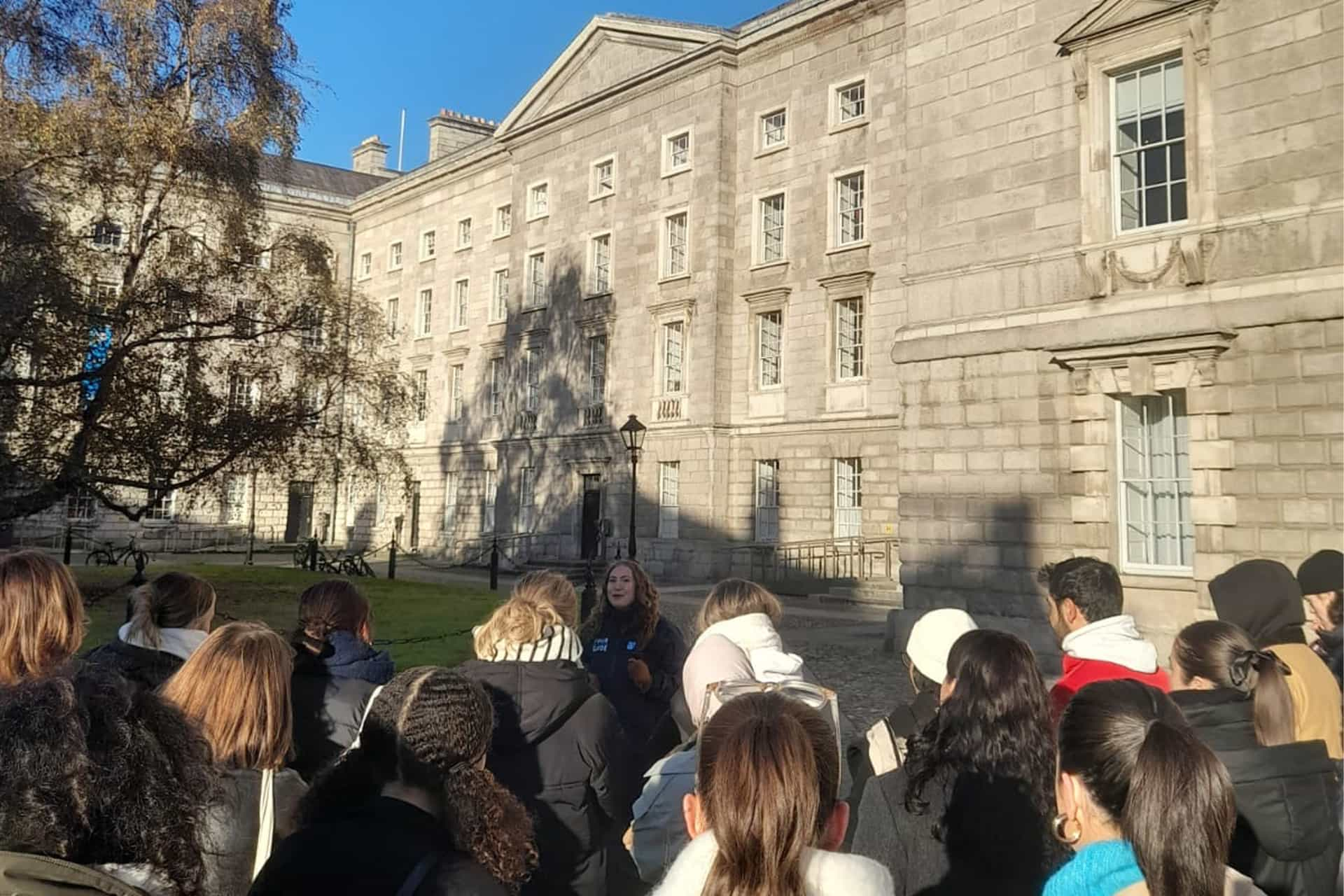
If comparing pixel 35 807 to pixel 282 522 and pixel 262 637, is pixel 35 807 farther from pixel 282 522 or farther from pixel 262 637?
pixel 282 522

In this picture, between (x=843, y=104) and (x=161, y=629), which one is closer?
(x=161, y=629)

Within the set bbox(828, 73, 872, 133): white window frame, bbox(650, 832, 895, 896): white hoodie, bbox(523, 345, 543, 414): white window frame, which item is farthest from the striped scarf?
bbox(523, 345, 543, 414): white window frame

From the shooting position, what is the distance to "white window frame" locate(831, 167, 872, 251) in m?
24.2

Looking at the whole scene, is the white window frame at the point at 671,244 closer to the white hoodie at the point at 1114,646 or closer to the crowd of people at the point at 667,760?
the crowd of people at the point at 667,760

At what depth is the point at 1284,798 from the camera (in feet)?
9.96

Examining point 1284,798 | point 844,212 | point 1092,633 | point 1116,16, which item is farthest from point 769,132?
point 1284,798

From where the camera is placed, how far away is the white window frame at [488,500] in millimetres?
35469

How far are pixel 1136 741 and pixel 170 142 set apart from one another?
17.0 m

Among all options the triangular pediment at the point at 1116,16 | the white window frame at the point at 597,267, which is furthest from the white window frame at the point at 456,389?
the triangular pediment at the point at 1116,16

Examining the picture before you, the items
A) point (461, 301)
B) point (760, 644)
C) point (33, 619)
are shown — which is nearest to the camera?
point (33, 619)

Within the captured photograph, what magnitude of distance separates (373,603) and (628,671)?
15.0 m

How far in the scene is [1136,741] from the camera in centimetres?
239

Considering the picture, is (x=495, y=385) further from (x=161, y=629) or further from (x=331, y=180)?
(x=161, y=629)

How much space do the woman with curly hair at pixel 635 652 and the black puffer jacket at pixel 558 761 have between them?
1.42 metres
